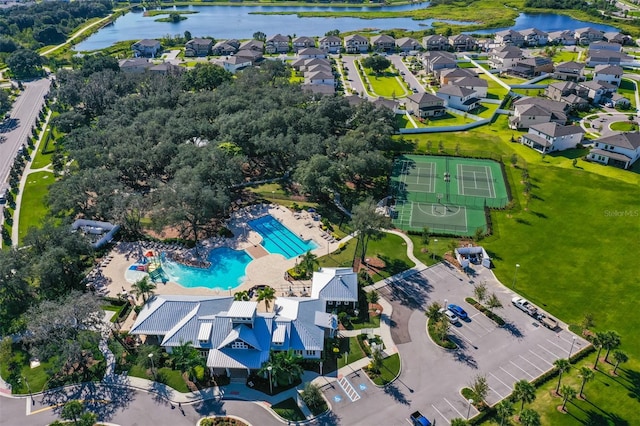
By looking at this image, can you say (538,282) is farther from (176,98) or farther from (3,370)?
(176,98)

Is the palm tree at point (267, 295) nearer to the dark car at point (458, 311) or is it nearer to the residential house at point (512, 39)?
the dark car at point (458, 311)

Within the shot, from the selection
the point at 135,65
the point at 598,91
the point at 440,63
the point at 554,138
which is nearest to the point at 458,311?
the point at 554,138

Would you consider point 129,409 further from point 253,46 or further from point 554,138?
point 253,46

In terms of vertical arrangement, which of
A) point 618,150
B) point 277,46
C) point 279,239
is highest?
point 277,46

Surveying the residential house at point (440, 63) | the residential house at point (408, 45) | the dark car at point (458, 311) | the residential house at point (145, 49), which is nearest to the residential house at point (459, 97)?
the residential house at point (440, 63)

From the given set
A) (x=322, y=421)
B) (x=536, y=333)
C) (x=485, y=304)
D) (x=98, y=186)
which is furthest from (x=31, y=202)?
(x=536, y=333)

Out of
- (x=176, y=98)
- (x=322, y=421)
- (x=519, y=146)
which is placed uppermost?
(x=176, y=98)

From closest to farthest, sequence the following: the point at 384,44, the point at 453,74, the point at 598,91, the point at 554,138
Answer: the point at 554,138 < the point at 598,91 < the point at 453,74 < the point at 384,44
